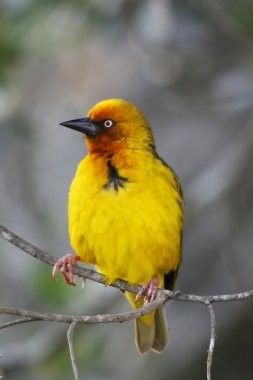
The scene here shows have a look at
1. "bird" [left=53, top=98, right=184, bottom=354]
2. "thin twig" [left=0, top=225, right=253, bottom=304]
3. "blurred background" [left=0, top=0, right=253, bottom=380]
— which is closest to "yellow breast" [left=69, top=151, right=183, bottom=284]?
"bird" [left=53, top=98, right=184, bottom=354]

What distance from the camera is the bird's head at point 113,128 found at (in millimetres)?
5180

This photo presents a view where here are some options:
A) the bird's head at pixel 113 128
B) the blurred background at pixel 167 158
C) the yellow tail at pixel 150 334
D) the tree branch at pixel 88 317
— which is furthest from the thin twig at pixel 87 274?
the blurred background at pixel 167 158

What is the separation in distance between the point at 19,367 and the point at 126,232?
5.89 ft

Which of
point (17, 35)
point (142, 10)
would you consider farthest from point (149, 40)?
point (17, 35)

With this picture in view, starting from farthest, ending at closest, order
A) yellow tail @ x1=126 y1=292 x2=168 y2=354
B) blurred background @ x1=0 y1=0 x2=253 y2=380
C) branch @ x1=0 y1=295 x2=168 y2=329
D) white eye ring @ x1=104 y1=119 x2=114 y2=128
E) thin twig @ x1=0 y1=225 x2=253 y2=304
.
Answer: blurred background @ x1=0 y1=0 x2=253 y2=380 < yellow tail @ x1=126 y1=292 x2=168 y2=354 < white eye ring @ x1=104 y1=119 x2=114 y2=128 < thin twig @ x1=0 y1=225 x2=253 y2=304 < branch @ x1=0 y1=295 x2=168 y2=329

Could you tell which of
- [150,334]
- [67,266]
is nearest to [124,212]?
[67,266]

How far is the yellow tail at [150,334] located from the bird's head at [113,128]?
2.99 feet

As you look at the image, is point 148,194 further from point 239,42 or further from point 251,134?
point 239,42

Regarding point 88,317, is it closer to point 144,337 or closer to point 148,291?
point 148,291

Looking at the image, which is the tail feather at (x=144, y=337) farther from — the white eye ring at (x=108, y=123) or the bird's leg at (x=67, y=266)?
the white eye ring at (x=108, y=123)

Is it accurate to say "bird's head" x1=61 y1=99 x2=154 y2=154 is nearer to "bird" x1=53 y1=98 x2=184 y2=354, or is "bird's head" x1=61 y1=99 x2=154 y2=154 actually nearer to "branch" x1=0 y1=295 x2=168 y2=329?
"bird" x1=53 y1=98 x2=184 y2=354

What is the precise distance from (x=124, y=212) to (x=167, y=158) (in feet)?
11.6

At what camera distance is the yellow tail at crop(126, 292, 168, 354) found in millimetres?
5555

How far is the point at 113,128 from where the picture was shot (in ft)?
17.3
